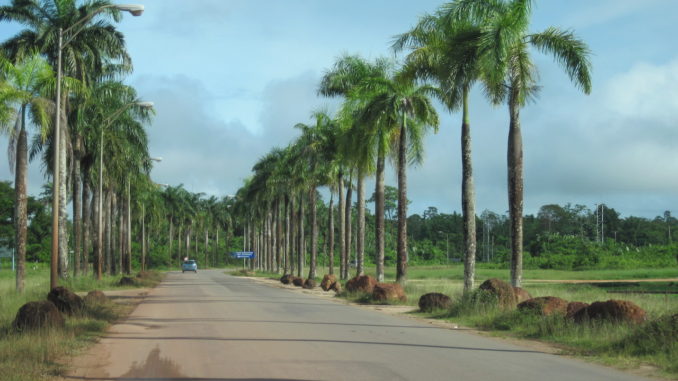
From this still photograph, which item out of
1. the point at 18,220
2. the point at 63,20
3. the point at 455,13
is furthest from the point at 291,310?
the point at 63,20

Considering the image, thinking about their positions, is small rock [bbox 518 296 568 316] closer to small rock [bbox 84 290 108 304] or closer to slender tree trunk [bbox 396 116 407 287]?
small rock [bbox 84 290 108 304]

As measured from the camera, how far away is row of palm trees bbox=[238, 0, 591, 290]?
22.6m

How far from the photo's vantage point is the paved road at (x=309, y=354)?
996 cm

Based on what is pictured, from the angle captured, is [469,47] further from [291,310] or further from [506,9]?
[291,310]

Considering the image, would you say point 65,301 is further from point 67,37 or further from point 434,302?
point 67,37

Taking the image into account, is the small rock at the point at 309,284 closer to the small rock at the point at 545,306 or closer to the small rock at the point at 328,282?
the small rock at the point at 328,282

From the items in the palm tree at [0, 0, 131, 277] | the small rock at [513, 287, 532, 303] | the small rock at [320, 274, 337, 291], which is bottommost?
the small rock at [320, 274, 337, 291]

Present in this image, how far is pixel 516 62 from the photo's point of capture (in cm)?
2311

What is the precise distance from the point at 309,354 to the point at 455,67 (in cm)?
1400

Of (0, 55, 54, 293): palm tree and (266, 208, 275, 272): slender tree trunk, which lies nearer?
(0, 55, 54, 293): palm tree

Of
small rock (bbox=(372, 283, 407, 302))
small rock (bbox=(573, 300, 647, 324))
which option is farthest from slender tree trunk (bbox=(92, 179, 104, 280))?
small rock (bbox=(573, 300, 647, 324))

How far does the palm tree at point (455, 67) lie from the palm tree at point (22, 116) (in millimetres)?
13904

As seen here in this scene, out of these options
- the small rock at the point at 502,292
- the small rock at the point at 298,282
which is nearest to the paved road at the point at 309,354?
the small rock at the point at 502,292

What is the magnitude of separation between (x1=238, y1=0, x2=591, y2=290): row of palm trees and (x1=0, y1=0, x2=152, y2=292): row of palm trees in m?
10.5
